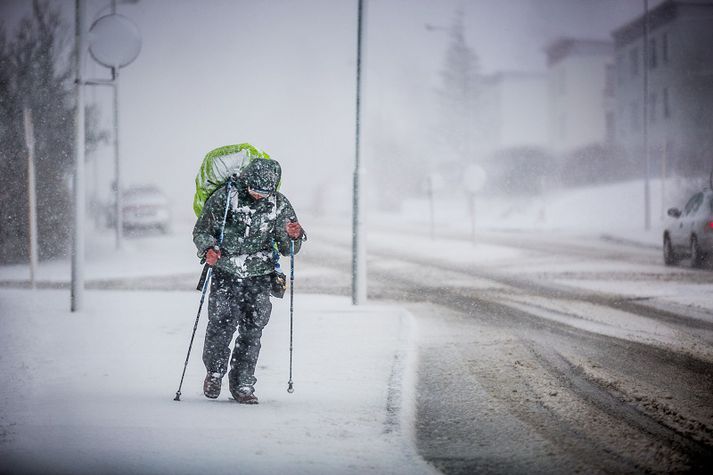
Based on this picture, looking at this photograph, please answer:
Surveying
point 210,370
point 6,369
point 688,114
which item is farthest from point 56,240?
point 688,114

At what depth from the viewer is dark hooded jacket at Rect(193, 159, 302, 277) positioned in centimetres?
532

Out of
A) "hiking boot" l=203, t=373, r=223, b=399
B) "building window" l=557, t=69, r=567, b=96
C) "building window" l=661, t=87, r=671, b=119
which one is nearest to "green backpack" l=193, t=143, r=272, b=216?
"hiking boot" l=203, t=373, r=223, b=399

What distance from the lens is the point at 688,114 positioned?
3756 cm

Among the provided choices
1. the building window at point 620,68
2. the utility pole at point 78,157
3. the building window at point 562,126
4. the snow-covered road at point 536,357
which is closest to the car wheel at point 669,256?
the snow-covered road at point 536,357

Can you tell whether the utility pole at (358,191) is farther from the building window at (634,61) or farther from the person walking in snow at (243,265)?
the building window at (634,61)

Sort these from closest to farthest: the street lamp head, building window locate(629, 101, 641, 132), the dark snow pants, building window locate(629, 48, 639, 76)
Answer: the dark snow pants
the street lamp head
building window locate(629, 48, 639, 76)
building window locate(629, 101, 641, 132)

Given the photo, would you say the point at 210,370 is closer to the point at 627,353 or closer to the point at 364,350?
the point at 364,350

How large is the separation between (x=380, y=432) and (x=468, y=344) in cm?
334

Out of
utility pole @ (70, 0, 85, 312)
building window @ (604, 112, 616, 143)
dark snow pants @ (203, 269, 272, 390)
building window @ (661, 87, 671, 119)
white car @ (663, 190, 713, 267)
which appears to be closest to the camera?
dark snow pants @ (203, 269, 272, 390)

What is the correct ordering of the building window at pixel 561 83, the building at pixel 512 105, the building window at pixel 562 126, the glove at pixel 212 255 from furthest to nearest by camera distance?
the building at pixel 512 105, the building window at pixel 561 83, the building window at pixel 562 126, the glove at pixel 212 255

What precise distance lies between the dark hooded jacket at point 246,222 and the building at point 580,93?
162 ft

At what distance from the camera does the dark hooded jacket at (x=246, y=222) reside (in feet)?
17.5

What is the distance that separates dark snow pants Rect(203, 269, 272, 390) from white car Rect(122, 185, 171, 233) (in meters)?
22.7

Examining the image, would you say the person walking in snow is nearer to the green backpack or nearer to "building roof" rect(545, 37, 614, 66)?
the green backpack
